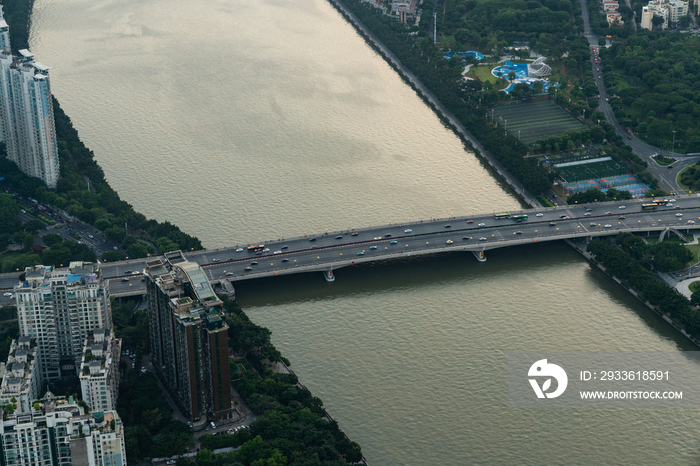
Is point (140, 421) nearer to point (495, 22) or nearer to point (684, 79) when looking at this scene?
point (684, 79)

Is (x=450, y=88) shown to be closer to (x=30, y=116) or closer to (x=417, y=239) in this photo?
(x=417, y=239)

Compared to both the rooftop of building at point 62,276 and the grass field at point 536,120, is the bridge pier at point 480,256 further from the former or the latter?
the rooftop of building at point 62,276

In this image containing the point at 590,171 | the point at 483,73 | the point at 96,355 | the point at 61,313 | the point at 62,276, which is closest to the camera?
the point at 96,355

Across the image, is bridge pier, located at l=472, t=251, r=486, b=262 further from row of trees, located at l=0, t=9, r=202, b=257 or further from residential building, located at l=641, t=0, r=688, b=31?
residential building, located at l=641, t=0, r=688, b=31

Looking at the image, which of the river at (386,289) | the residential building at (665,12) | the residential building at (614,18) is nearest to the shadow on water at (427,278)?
the river at (386,289)

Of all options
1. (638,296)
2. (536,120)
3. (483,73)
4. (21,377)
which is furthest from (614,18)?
(21,377)

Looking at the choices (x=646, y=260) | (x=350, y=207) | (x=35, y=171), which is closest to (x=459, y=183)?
(x=350, y=207)
